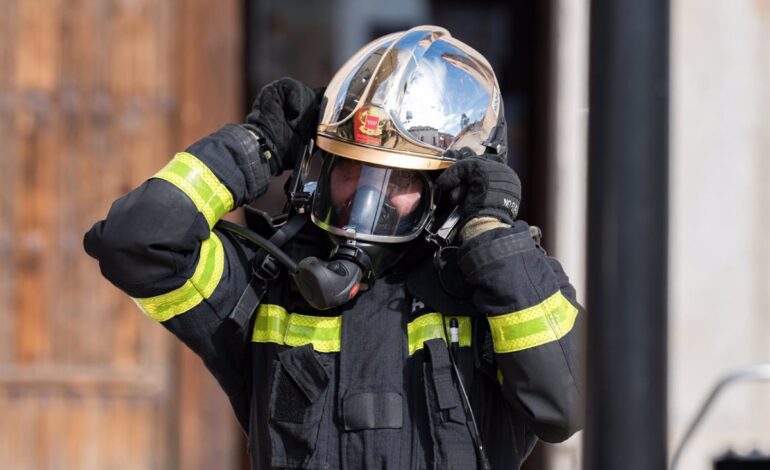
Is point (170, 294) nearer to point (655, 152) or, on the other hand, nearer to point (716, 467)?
point (716, 467)

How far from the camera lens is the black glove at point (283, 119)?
7.48ft

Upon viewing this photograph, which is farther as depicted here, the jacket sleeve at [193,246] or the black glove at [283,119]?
the black glove at [283,119]

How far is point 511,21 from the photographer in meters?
4.74

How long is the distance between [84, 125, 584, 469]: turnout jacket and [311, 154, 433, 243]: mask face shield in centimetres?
10

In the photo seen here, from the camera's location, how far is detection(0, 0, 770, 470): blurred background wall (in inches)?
161

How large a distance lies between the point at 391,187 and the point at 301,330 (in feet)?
1.06

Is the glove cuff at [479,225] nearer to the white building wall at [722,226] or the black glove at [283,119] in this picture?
the black glove at [283,119]

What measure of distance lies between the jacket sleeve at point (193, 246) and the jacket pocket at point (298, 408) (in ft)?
0.58

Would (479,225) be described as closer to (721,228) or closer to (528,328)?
(528,328)

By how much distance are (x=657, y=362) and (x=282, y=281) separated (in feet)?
3.59

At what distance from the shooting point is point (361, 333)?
6.95 ft

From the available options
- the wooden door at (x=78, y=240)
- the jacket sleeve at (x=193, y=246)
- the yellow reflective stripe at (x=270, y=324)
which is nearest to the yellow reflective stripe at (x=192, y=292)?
the jacket sleeve at (x=193, y=246)

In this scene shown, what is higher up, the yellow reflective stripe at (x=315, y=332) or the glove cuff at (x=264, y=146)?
the glove cuff at (x=264, y=146)

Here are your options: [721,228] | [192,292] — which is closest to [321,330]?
[192,292]
